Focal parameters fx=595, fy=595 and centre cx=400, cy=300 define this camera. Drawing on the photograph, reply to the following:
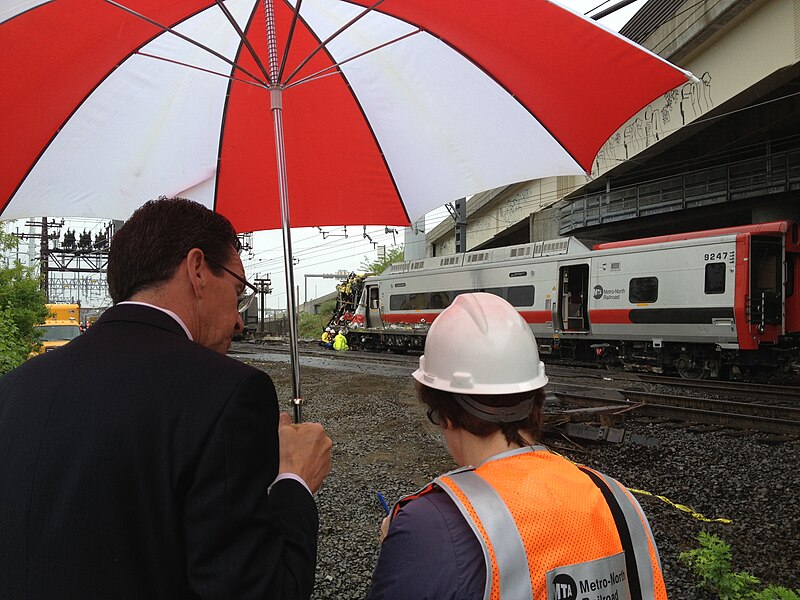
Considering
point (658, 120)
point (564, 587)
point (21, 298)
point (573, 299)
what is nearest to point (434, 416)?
point (564, 587)

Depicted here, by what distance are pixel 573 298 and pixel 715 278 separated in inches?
207

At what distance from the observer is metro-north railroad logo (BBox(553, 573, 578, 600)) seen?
1.26 meters

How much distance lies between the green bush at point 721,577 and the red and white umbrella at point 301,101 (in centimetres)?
273

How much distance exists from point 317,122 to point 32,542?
3.10m

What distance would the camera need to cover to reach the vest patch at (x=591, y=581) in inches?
49.6

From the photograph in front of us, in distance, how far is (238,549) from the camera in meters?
1.27

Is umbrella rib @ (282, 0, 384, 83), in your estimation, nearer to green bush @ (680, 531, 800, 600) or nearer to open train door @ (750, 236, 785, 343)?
green bush @ (680, 531, 800, 600)

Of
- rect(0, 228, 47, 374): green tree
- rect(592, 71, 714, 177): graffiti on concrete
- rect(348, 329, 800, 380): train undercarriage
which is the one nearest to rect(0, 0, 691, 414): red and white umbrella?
rect(0, 228, 47, 374): green tree

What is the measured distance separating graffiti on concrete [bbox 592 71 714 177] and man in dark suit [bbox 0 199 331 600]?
1388cm

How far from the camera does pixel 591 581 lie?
4.25 feet

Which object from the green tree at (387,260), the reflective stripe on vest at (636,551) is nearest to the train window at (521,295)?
the reflective stripe on vest at (636,551)

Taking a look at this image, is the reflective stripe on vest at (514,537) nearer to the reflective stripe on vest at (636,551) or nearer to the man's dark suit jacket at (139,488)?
the reflective stripe on vest at (636,551)

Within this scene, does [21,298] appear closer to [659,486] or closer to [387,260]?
[659,486]

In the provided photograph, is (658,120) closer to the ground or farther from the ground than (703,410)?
farther from the ground
